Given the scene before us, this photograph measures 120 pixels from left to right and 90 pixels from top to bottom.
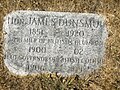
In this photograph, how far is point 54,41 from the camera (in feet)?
13.4

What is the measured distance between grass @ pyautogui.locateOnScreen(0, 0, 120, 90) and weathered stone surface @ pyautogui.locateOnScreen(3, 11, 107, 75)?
0.07 metres

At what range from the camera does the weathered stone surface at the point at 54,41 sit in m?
4.05

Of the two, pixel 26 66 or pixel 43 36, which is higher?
pixel 43 36

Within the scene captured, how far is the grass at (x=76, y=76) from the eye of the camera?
408 centimetres

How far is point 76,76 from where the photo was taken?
407 cm

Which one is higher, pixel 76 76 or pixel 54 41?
pixel 54 41

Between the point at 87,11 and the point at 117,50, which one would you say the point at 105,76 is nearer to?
the point at 117,50

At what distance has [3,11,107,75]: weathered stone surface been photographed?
405 cm

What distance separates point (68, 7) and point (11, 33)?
66 centimetres

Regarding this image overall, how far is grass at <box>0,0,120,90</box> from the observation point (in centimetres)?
408

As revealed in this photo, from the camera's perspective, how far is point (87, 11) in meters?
4.12

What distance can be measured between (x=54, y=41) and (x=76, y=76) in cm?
43

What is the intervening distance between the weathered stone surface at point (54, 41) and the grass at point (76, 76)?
Answer: 0.07 metres

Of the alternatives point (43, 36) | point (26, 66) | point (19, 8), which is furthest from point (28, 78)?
point (19, 8)
